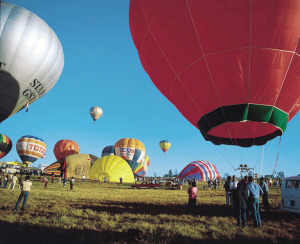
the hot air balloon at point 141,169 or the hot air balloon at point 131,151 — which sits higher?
the hot air balloon at point 131,151

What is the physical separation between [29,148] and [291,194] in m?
42.5

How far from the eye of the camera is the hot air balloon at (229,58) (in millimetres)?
7047

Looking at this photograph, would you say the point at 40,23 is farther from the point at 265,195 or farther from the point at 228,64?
the point at 265,195

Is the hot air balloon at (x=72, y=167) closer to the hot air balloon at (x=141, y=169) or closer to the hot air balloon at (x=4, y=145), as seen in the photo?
the hot air balloon at (x=4, y=145)

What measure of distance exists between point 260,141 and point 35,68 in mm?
12693

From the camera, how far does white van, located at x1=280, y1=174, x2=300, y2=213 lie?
291 inches

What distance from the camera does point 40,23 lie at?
1287 cm

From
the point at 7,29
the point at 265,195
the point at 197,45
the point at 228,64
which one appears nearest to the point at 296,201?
the point at 265,195

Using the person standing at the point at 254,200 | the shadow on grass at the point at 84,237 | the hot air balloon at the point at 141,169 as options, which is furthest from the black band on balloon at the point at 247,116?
the hot air balloon at the point at 141,169

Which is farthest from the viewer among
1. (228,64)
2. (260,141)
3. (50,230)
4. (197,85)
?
(260,141)

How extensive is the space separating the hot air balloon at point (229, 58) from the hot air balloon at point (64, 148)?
4340cm

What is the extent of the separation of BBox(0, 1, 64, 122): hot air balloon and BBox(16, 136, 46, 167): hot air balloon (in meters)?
30.8

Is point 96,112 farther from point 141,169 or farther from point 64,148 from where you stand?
point 141,169

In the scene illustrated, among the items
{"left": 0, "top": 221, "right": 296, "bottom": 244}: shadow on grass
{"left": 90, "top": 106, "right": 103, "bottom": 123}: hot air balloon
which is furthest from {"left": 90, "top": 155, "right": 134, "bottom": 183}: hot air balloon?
{"left": 0, "top": 221, "right": 296, "bottom": 244}: shadow on grass
